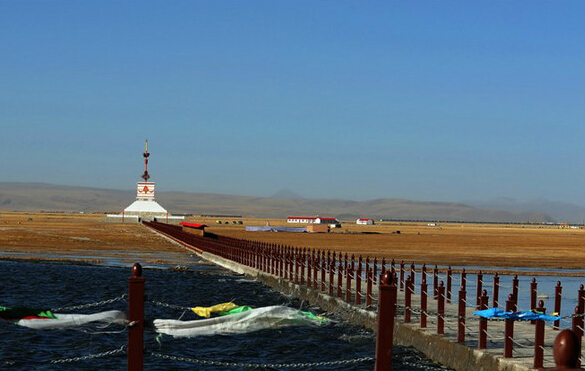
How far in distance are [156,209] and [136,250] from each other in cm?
7530

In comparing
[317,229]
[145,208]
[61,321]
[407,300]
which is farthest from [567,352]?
[145,208]

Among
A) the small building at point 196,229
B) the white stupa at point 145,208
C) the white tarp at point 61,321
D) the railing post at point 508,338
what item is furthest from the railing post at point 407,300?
the white stupa at point 145,208

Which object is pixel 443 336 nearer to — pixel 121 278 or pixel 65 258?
pixel 121 278

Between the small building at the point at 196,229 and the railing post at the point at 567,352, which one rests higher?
the railing post at the point at 567,352

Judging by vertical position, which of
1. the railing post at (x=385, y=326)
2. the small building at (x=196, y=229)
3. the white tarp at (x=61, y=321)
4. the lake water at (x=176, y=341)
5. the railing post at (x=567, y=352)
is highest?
the railing post at (x=567, y=352)

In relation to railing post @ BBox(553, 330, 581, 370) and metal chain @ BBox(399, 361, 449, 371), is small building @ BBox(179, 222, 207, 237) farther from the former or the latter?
railing post @ BBox(553, 330, 581, 370)

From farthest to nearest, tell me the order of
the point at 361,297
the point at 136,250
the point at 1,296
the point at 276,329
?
the point at 136,250 < the point at 1,296 < the point at 361,297 < the point at 276,329

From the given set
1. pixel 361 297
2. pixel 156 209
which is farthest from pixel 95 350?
pixel 156 209

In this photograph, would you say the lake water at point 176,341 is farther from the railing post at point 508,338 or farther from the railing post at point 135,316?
the railing post at point 508,338

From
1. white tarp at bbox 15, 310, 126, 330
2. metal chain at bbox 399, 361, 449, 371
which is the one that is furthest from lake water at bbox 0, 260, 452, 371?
white tarp at bbox 15, 310, 126, 330

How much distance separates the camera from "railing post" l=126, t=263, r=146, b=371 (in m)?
11.9

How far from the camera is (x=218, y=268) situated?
47594 mm

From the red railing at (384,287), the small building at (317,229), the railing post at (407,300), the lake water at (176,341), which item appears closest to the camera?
the red railing at (384,287)

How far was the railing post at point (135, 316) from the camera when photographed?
11930 millimetres
